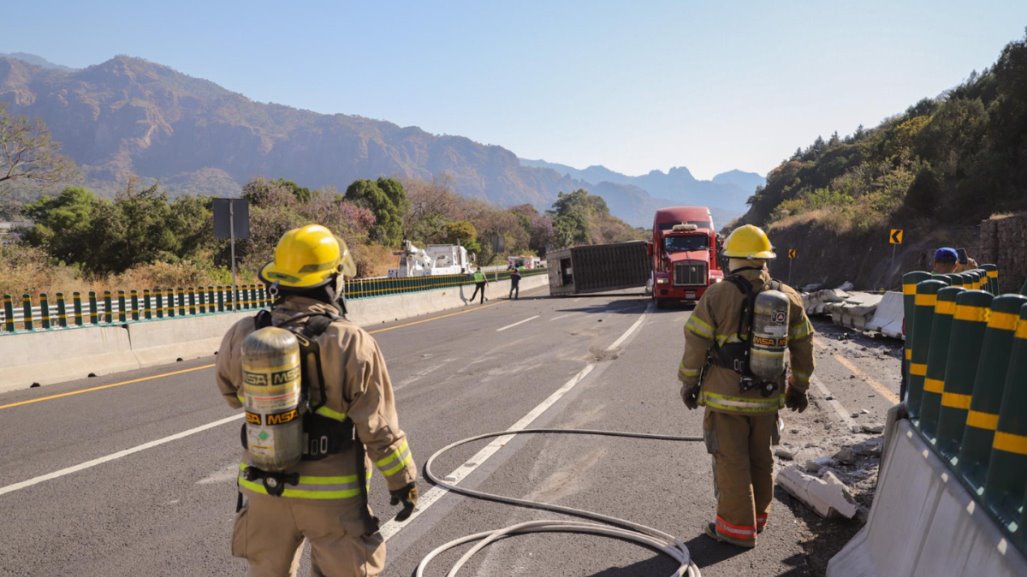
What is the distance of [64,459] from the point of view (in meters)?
6.16

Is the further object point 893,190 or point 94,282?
point 893,190

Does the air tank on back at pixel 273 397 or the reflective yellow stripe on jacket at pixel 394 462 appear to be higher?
the air tank on back at pixel 273 397

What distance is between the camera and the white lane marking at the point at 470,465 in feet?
14.9

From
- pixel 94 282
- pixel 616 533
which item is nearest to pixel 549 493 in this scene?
pixel 616 533

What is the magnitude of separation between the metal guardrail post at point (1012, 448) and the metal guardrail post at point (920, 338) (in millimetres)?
1236

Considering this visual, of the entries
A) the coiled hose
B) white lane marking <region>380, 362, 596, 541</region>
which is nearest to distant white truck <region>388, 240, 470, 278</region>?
white lane marking <region>380, 362, 596, 541</region>

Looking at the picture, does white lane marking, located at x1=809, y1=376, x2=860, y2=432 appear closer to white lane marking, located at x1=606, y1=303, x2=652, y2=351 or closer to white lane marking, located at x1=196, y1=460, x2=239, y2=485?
white lane marking, located at x1=606, y1=303, x2=652, y2=351

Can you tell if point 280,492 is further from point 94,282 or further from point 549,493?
point 94,282

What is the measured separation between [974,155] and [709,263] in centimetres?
1713

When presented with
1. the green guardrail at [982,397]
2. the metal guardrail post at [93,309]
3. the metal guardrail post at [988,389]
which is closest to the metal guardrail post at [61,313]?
the metal guardrail post at [93,309]

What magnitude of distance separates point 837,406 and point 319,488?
22.5 ft

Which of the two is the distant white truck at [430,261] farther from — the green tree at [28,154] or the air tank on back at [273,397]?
the air tank on back at [273,397]

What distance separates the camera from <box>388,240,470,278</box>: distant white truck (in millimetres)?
37344

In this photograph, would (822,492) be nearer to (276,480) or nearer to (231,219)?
(276,480)
